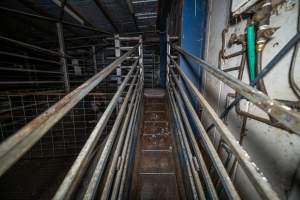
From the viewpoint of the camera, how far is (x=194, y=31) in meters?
2.05

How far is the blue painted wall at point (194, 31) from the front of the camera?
1.96 meters

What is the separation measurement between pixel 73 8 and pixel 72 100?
414 centimetres

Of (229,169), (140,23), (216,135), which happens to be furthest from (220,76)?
(140,23)

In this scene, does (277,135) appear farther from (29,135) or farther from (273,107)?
(29,135)

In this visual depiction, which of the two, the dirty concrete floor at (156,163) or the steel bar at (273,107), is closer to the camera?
the steel bar at (273,107)

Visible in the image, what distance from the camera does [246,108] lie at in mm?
1094

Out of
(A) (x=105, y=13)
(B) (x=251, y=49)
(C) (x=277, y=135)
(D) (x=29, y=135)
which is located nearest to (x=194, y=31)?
(B) (x=251, y=49)

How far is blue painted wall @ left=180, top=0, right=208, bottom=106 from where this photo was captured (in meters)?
1.96

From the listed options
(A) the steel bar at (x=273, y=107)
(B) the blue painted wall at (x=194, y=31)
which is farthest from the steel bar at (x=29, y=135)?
(B) the blue painted wall at (x=194, y=31)

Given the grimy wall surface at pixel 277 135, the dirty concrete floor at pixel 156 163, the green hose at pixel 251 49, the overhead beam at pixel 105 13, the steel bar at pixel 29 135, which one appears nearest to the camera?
the steel bar at pixel 29 135

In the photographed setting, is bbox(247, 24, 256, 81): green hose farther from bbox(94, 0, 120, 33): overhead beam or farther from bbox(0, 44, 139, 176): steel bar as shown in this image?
bbox(94, 0, 120, 33): overhead beam

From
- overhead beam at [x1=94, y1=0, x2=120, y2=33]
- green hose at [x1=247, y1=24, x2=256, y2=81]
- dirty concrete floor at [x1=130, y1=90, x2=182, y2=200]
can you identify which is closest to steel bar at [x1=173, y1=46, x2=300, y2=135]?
green hose at [x1=247, y1=24, x2=256, y2=81]

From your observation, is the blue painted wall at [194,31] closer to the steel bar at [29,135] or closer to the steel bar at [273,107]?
the steel bar at [273,107]

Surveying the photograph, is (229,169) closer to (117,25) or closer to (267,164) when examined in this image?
(267,164)
